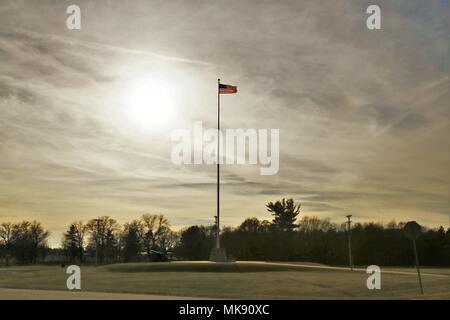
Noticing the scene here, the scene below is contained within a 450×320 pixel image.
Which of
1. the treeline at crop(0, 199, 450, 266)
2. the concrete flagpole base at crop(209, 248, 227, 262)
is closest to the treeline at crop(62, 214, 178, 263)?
the treeline at crop(0, 199, 450, 266)

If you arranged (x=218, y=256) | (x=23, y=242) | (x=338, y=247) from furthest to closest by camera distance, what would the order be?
(x=23, y=242)
(x=338, y=247)
(x=218, y=256)

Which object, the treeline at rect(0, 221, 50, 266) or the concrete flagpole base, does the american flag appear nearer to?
the concrete flagpole base

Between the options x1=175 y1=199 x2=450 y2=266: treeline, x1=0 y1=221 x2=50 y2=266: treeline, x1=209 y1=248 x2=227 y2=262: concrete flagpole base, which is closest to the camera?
x1=209 y1=248 x2=227 y2=262: concrete flagpole base

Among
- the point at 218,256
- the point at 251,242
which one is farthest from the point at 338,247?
the point at 218,256

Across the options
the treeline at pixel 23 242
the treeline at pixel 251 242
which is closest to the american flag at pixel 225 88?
the treeline at pixel 251 242

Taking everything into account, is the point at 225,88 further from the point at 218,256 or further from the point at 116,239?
the point at 116,239

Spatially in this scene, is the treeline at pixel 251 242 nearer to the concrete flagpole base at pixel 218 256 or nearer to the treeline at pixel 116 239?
the treeline at pixel 116 239

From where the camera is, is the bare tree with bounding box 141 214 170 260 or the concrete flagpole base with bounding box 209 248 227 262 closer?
the concrete flagpole base with bounding box 209 248 227 262

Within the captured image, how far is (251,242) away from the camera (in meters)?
77.9

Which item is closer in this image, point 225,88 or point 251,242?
point 225,88

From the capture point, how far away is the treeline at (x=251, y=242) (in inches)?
2808

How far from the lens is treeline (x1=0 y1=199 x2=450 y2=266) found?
7131 centimetres
